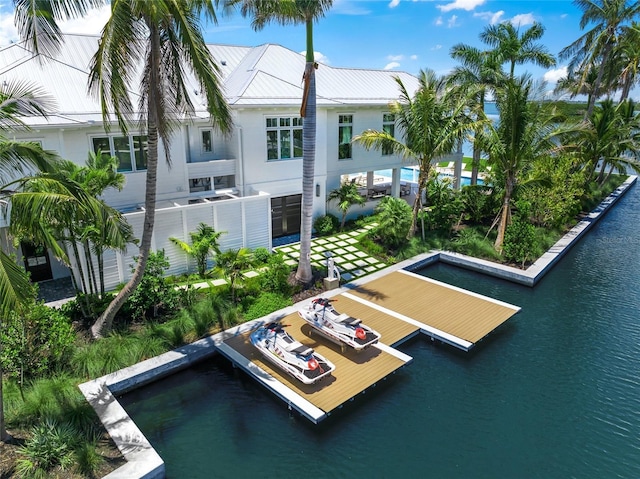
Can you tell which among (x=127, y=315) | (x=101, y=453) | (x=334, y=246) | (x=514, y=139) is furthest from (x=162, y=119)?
(x=514, y=139)

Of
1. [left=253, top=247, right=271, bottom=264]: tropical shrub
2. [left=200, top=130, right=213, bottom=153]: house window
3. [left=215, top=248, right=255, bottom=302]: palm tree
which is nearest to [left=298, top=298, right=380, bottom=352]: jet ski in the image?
[left=215, top=248, right=255, bottom=302]: palm tree

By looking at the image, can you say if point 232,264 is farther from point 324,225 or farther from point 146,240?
point 324,225

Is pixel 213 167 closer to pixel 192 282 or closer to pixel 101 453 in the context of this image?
pixel 192 282

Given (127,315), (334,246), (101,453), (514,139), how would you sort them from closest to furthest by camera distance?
(101,453)
(127,315)
(514,139)
(334,246)

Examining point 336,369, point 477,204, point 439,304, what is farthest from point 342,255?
point 477,204

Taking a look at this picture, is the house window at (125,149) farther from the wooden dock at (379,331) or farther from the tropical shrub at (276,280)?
the wooden dock at (379,331)

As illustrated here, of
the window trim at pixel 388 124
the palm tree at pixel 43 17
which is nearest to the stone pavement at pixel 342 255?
the window trim at pixel 388 124

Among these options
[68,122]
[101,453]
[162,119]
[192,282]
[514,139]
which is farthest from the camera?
[514,139]
